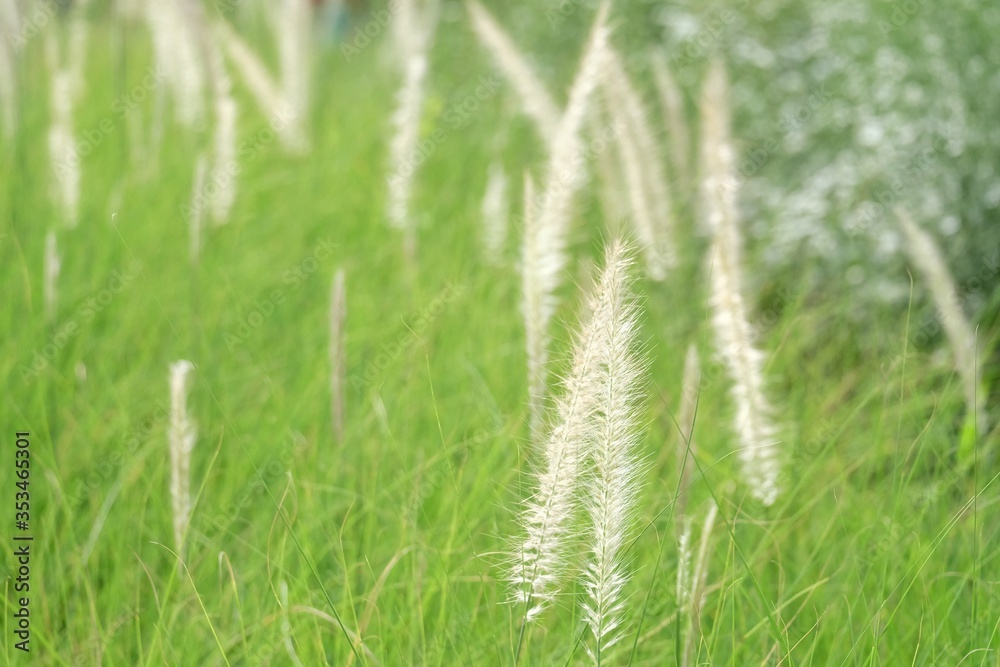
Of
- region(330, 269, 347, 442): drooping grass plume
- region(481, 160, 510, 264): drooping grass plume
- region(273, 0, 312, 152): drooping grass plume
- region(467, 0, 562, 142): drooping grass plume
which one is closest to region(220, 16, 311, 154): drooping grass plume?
region(273, 0, 312, 152): drooping grass plume

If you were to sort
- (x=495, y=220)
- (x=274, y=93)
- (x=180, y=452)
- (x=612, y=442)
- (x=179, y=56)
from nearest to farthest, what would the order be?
(x=612, y=442) < (x=180, y=452) < (x=495, y=220) < (x=274, y=93) < (x=179, y=56)

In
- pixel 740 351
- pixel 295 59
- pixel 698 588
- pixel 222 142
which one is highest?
pixel 295 59

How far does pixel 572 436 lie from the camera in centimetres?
112

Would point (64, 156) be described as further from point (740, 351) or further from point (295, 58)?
point (740, 351)

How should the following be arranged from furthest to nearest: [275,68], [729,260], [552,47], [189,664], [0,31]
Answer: [275,68]
[552,47]
[0,31]
[729,260]
[189,664]

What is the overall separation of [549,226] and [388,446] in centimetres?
56

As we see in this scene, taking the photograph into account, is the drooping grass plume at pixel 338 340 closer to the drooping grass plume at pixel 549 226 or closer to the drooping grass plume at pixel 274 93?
the drooping grass plume at pixel 549 226

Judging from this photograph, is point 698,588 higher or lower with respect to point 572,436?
lower

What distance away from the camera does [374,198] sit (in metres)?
3.85

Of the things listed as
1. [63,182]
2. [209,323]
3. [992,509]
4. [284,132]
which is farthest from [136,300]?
[992,509]

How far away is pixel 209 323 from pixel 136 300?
0.19m

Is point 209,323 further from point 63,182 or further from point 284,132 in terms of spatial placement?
point 284,132

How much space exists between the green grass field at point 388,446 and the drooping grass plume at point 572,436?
0.33ft

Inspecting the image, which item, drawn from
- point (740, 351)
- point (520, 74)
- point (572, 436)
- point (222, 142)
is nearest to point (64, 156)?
point (222, 142)
